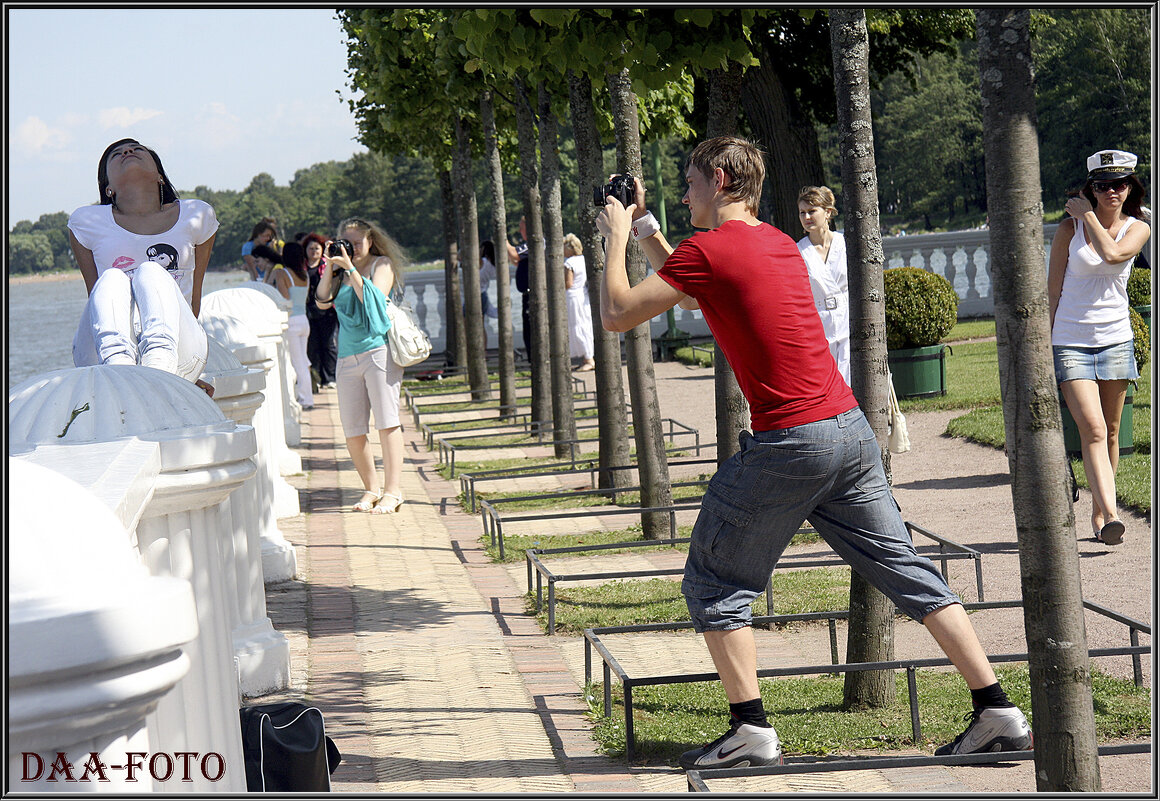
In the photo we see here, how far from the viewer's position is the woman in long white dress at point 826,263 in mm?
7582

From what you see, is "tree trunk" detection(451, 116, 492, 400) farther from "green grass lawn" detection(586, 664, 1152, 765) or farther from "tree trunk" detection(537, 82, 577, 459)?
"green grass lawn" detection(586, 664, 1152, 765)

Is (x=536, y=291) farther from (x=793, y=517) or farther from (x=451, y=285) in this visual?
(x=793, y=517)

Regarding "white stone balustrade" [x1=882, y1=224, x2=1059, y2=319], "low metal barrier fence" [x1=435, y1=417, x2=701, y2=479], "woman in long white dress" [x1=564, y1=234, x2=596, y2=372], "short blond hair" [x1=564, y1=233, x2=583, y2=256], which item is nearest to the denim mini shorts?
"low metal barrier fence" [x1=435, y1=417, x2=701, y2=479]

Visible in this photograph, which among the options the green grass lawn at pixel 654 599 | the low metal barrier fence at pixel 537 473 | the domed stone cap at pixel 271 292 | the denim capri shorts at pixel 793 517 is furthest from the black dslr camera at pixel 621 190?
the domed stone cap at pixel 271 292

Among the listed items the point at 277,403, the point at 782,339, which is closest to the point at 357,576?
the point at 277,403

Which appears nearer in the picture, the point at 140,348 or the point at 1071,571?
the point at 1071,571

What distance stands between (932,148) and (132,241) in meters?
77.4

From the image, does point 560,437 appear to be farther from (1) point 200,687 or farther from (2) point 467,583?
(1) point 200,687

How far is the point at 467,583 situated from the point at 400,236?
357 feet

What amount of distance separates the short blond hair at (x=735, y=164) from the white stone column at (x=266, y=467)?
2.73 metres

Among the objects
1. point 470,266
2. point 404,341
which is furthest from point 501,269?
point 404,341

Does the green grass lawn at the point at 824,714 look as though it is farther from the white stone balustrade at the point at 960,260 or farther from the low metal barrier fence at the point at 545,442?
the white stone balustrade at the point at 960,260

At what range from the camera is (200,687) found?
7.95 ft

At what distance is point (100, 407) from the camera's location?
8.98ft
